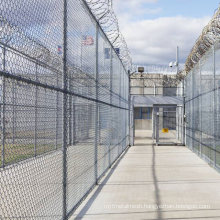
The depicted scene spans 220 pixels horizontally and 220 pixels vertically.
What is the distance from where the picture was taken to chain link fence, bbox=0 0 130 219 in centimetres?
305

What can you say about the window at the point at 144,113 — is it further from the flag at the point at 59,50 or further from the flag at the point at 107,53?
the flag at the point at 59,50

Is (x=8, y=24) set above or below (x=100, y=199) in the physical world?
above

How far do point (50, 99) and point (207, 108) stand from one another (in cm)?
824

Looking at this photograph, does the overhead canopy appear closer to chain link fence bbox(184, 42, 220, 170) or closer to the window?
chain link fence bbox(184, 42, 220, 170)

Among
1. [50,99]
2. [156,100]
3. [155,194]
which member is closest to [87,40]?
[50,99]

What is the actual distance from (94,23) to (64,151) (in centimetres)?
311

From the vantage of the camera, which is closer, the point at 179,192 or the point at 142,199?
the point at 142,199

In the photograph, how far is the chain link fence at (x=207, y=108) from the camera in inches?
386

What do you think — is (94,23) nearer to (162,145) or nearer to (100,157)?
(100,157)

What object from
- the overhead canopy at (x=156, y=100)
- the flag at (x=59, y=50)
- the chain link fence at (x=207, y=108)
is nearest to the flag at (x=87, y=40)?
the flag at (x=59, y=50)

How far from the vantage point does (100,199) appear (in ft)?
20.2

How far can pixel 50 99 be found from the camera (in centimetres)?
379

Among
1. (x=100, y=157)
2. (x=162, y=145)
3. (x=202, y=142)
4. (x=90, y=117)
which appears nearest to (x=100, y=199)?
(x=90, y=117)

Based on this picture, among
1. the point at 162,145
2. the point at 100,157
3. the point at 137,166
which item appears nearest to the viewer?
the point at 100,157
